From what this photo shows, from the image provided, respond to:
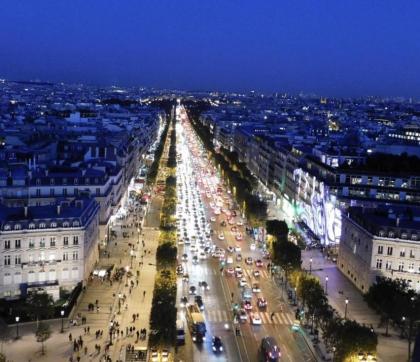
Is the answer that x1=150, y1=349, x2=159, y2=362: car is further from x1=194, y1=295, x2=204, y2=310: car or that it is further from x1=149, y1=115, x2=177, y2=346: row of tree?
x1=194, y1=295, x2=204, y2=310: car

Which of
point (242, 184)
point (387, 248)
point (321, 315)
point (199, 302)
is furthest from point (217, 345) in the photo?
point (242, 184)

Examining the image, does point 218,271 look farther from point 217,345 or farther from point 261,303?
point 217,345

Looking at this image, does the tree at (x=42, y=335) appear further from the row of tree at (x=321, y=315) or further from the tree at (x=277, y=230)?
the tree at (x=277, y=230)

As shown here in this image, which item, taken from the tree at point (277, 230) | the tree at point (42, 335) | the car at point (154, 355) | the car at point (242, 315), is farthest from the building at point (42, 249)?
the tree at point (277, 230)

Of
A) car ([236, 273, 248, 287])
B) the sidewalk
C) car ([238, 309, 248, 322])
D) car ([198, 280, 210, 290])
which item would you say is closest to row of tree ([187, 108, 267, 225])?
the sidewalk

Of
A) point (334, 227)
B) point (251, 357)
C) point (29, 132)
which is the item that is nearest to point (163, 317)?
point (251, 357)

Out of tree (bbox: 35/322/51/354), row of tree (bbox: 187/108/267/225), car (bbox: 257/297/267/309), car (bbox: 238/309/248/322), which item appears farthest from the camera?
row of tree (bbox: 187/108/267/225)
